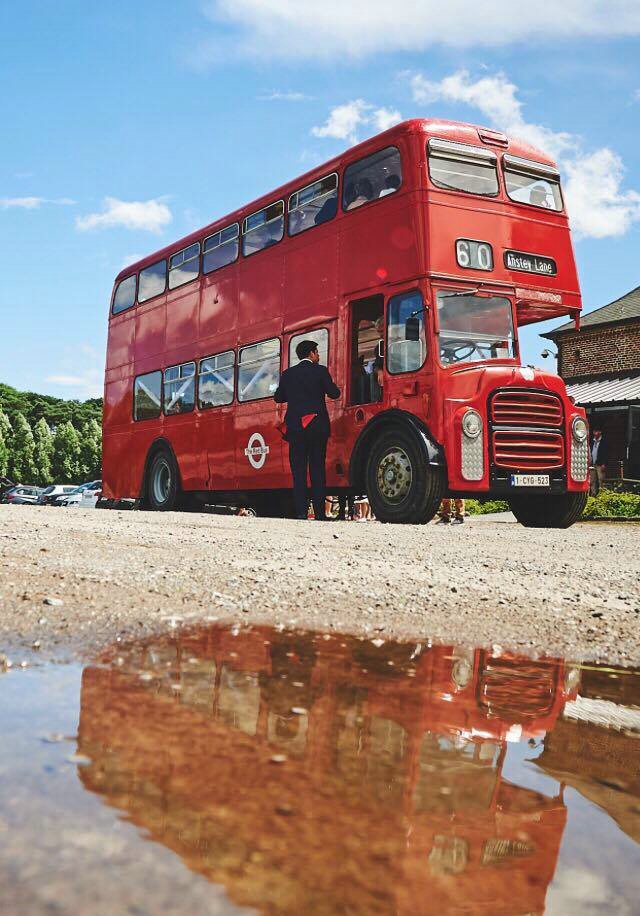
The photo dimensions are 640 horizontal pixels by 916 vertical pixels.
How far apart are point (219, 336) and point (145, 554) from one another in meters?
8.42

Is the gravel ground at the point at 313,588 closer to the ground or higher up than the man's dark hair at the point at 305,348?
closer to the ground

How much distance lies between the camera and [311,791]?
175 centimetres

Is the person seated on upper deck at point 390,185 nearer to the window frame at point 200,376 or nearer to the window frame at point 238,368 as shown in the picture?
the window frame at point 238,368

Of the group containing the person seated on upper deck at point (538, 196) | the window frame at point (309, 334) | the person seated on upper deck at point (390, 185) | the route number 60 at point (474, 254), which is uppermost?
the person seated on upper deck at point (538, 196)

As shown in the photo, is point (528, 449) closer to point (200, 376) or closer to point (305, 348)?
point (305, 348)

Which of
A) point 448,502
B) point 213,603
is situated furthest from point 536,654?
point 448,502

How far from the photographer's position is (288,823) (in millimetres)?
1573

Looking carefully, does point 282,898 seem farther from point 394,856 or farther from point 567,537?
point 567,537

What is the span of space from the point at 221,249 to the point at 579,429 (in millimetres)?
6317

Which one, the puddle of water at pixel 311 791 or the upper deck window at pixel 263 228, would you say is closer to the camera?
the puddle of water at pixel 311 791

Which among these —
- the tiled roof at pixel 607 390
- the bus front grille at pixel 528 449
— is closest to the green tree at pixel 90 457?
the tiled roof at pixel 607 390

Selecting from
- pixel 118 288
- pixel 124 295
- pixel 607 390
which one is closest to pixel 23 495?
pixel 607 390

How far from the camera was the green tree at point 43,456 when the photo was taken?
3044 inches

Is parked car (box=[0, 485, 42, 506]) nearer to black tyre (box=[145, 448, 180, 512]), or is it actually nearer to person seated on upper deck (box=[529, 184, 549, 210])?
black tyre (box=[145, 448, 180, 512])
